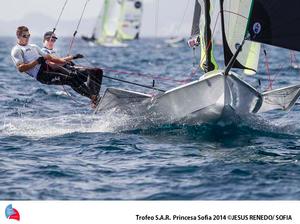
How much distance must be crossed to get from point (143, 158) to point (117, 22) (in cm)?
5165

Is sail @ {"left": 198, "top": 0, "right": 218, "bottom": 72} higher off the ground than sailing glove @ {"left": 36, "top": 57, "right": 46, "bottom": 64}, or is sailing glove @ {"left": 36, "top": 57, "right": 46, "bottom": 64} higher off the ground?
sail @ {"left": 198, "top": 0, "right": 218, "bottom": 72}

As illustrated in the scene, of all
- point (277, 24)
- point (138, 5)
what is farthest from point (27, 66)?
point (138, 5)

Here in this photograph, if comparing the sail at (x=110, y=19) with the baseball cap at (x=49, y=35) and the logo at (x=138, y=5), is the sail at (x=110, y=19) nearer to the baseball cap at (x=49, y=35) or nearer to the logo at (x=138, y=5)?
the logo at (x=138, y=5)

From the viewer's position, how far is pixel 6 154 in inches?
356

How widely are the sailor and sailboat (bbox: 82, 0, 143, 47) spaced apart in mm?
45531

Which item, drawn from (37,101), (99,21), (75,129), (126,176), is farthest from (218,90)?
(99,21)

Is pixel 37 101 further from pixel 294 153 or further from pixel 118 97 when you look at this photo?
pixel 294 153

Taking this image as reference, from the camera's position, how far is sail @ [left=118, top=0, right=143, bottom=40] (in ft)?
183

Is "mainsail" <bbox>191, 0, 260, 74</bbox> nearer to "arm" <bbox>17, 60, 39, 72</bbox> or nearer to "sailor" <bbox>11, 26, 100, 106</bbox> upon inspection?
"sailor" <bbox>11, 26, 100, 106</bbox>
